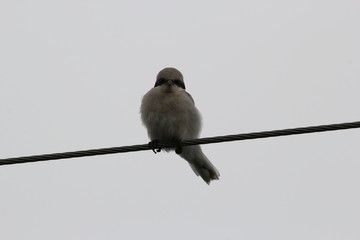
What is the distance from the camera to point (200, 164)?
8.84 meters

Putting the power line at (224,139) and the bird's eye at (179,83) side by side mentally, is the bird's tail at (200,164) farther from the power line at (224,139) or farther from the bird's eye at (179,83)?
the power line at (224,139)

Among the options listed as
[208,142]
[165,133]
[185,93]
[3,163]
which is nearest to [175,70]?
[185,93]

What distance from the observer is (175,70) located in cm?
884

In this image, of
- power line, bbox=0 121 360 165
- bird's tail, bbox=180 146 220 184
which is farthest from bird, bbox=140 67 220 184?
power line, bbox=0 121 360 165

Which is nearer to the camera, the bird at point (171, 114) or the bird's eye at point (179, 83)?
the bird at point (171, 114)

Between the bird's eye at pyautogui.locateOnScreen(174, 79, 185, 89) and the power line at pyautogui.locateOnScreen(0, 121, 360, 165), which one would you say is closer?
the power line at pyautogui.locateOnScreen(0, 121, 360, 165)

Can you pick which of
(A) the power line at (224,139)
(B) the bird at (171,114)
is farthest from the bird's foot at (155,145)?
(A) the power line at (224,139)

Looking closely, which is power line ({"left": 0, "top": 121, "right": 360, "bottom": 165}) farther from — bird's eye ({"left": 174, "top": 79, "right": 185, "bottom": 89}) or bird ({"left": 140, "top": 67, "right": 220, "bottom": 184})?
bird's eye ({"left": 174, "top": 79, "right": 185, "bottom": 89})

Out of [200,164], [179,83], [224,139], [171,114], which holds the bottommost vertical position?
[224,139]

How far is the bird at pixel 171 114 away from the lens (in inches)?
319

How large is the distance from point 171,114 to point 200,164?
3.23 ft

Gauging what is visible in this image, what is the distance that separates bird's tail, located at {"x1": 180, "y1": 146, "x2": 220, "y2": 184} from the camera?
8.69m

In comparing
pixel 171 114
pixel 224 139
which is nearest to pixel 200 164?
pixel 171 114

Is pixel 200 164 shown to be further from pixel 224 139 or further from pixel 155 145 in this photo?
pixel 224 139
